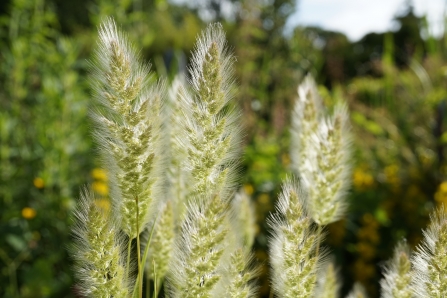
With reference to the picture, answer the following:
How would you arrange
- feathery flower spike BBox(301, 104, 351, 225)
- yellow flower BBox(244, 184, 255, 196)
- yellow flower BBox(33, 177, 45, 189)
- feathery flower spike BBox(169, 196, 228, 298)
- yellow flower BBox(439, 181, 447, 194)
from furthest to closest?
yellow flower BBox(244, 184, 255, 196) → yellow flower BBox(33, 177, 45, 189) → yellow flower BBox(439, 181, 447, 194) → feathery flower spike BBox(301, 104, 351, 225) → feathery flower spike BBox(169, 196, 228, 298)

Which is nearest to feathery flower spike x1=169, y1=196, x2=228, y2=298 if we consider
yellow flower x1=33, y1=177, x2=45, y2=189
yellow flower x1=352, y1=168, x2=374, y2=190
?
yellow flower x1=33, y1=177, x2=45, y2=189

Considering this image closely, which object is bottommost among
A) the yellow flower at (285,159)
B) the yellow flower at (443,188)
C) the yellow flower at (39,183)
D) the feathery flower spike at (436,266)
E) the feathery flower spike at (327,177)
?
the feathery flower spike at (436,266)

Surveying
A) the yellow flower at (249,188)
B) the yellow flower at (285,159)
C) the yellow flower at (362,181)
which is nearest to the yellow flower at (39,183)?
the yellow flower at (249,188)

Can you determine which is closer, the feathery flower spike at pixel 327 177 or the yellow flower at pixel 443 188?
the feathery flower spike at pixel 327 177

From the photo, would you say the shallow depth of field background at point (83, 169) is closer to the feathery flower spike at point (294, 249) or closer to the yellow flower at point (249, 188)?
the yellow flower at point (249, 188)

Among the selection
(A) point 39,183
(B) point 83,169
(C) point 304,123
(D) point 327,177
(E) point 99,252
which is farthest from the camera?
(B) point 83,169

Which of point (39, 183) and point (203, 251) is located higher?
point (39, 183)

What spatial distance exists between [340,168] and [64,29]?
13189mm

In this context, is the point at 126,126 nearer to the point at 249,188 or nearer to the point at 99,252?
the point at 99,252

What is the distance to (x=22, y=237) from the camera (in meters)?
2.17

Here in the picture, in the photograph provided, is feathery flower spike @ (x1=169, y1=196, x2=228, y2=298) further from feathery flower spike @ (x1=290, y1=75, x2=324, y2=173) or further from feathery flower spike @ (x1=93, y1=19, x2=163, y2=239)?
feathery flower spike @ (x1=290, y1=75, x2=324, y2=173)

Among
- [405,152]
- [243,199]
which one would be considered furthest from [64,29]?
[243,199]

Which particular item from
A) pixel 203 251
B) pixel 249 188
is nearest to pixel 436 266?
pixel 203 251

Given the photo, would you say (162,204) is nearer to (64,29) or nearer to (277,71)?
(277,71)
